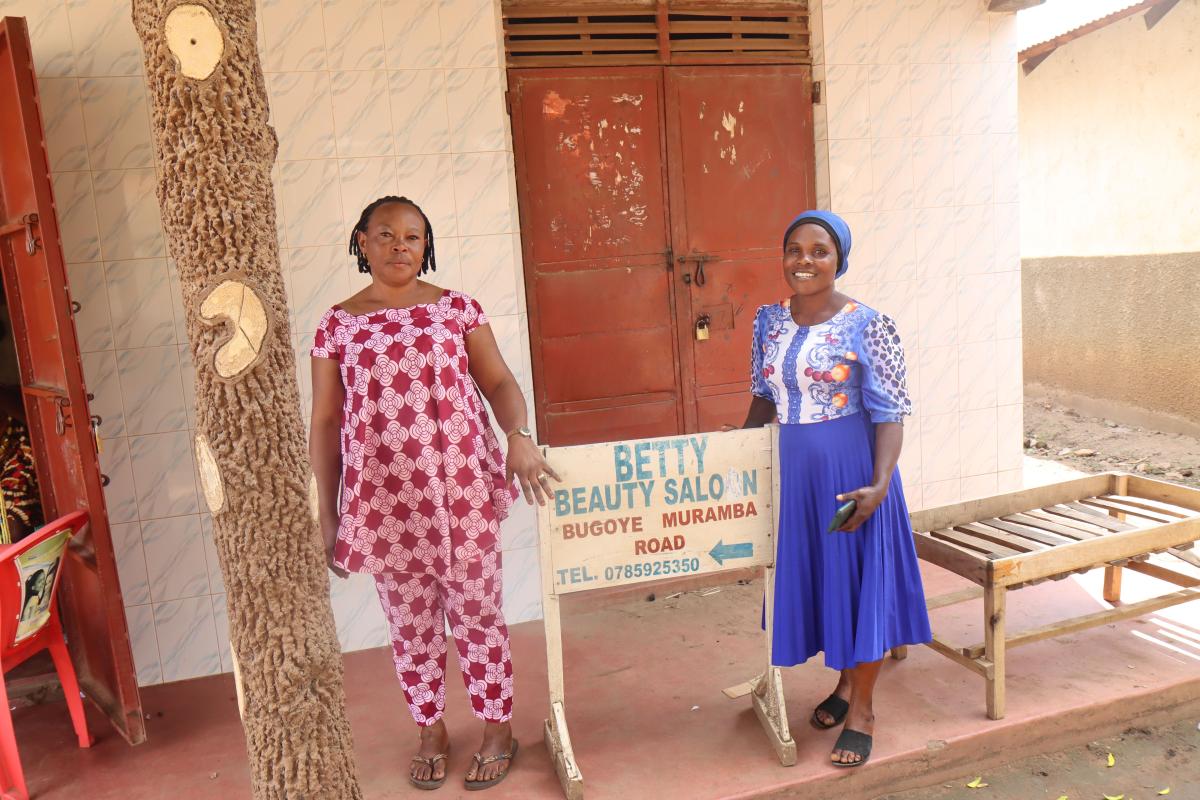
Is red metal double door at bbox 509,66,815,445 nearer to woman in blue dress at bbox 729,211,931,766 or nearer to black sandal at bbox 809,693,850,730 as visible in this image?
woman in blue dress at bbox 729,211,931,766

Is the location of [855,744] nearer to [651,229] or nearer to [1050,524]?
[1050,524]

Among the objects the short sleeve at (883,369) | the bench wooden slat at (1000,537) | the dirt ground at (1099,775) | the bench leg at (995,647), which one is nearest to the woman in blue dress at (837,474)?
the short sleeve at (883,369)

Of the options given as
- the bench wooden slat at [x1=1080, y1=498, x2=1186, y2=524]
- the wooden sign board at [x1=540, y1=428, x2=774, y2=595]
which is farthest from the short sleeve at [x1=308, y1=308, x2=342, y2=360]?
the bench wooden slat at [x1=1080, y1=498, x2=1186, y2=524]

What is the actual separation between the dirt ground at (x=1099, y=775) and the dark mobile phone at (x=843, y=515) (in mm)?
954

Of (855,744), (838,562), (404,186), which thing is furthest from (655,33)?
(855,744)

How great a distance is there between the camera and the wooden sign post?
280 centimetres

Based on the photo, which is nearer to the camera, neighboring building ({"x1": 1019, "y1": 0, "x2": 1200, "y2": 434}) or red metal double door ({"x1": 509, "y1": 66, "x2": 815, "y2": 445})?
red metal double door ({"x1": 509, "y1": 66, "x2": 815, "y2": 445})

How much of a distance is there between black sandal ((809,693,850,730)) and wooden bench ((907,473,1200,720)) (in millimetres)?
388

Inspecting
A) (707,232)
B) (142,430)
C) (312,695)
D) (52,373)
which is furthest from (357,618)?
(707,232)

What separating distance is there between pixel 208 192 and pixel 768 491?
184cm

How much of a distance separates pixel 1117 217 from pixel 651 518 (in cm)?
765

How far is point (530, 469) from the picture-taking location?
2.70 metres

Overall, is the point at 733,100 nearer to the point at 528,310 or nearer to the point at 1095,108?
the point at 528,310

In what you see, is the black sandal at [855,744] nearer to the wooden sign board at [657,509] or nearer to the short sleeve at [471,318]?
the wooden sign board at [657,509]
